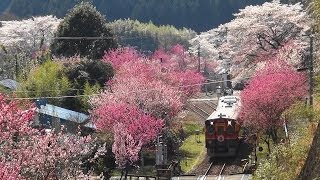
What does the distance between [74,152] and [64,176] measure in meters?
1.78

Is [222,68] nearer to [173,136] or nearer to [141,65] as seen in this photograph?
[141,65]

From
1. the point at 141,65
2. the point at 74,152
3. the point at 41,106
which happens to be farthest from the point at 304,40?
the point at 74,152

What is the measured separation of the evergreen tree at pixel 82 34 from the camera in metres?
42.4

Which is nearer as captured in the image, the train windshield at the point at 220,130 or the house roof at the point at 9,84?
the train windshield at the point at 220,130

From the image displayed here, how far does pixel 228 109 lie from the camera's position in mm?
31156

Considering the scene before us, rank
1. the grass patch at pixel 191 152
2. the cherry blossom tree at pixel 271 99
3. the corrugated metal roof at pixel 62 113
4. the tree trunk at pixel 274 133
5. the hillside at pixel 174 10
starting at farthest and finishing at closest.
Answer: the hillside at pixel 174 10 < the corrugated metal roof at pixel 62 113 < the grass patch at pixel 191 152 < the cherry blossom tree at pixel 271 99 < the tree trunk at pixel 274 133

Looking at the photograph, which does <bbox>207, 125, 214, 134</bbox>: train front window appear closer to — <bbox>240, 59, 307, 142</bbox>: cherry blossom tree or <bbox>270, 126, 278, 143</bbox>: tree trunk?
<bbox>240, 59, 307, 142</bbox>: cherry blossom tree

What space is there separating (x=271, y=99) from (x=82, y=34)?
774 inches

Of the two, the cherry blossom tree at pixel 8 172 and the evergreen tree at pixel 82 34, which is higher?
the evergreen tree at pixel 82 34

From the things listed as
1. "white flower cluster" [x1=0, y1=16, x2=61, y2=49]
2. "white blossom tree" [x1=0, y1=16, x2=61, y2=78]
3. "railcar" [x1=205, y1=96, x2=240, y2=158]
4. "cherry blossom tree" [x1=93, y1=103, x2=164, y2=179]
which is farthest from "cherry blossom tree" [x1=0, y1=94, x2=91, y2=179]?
"white flower cluster" [x1=0, y1=16, x2=61, y2=49]

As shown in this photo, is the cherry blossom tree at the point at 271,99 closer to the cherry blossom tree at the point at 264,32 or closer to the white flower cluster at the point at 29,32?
the cherry blossom tree at the point at 264,32

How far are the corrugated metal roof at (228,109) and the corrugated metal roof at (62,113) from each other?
764cm

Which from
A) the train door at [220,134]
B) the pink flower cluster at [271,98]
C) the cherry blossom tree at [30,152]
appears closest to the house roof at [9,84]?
the train door at [220,134]

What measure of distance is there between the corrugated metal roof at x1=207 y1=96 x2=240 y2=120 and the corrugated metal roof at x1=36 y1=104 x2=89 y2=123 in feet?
25.1
